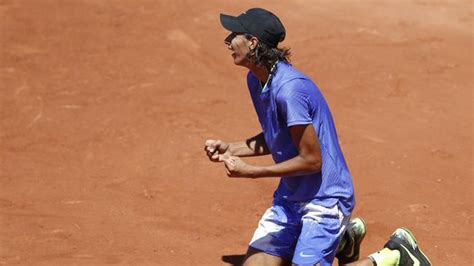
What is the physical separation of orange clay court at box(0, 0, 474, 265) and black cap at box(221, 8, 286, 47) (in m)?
2.11

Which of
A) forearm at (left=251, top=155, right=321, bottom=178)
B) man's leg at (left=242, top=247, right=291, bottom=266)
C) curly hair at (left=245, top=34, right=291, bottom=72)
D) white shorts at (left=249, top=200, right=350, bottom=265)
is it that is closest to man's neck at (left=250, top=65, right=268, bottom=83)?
curly hair at (left=245, top=34, right=291, bottom=72)

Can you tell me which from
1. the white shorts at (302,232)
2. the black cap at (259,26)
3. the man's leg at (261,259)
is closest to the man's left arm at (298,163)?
the white shorts at (302,232)

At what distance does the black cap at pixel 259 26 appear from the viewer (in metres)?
5.70

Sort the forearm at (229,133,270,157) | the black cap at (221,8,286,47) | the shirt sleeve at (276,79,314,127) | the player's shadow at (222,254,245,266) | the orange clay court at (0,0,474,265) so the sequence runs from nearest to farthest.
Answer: the shirt sleeve at (276,79,314,127), the black cap at (221,8,286,47), the forearm at (229,133,270,157), the player's shadow at (222,254,245,266), the orange clay court at (0,0,474,265)

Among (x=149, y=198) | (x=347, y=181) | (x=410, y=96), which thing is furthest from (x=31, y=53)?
(x=347, y=181)

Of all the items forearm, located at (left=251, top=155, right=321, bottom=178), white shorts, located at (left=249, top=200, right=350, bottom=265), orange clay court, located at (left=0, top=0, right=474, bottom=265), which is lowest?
orange clay court, located at (left=0, top=0, right=474, bottom=265)

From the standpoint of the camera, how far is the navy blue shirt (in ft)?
18.2

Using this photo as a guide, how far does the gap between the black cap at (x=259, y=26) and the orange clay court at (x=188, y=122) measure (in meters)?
2.11

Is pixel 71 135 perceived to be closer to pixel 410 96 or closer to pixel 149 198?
pixel 149 198

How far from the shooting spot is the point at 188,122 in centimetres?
971

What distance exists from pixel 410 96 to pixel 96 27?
3999 millimetres

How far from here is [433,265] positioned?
23.5 feet

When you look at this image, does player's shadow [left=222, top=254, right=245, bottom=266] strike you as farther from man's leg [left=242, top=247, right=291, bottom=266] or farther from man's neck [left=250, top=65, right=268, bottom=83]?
man's neck [left=250, top=65, right=268, bottom=83]

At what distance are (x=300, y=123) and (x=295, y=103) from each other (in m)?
0.12
